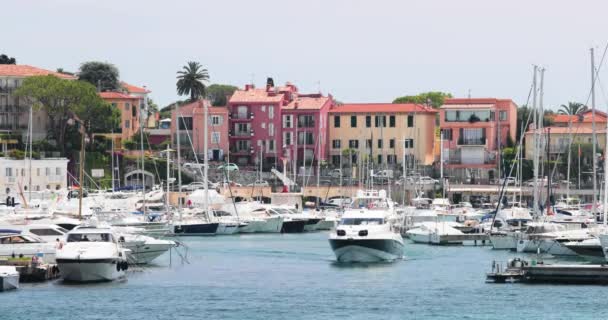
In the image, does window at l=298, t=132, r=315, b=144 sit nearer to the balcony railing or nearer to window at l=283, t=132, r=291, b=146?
window at l=283, t=132, r=291, b=146

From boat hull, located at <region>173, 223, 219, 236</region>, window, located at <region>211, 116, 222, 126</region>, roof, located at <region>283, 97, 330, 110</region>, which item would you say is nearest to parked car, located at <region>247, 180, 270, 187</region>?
window, located at <region>211, 116, 222, 126</region>

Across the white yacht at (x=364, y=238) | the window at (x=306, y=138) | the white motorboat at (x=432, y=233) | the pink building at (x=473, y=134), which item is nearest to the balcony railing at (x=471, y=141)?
the pink building at (x=473, y=134)

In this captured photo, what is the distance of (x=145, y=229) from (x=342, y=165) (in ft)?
215

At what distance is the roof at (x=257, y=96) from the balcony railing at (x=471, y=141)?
19186mm

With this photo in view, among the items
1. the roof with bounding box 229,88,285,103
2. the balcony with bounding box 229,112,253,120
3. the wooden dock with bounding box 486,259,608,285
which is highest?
the roof with bounding box 229,88,285,103

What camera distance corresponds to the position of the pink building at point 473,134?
15575 centimetres

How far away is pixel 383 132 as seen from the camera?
522ft

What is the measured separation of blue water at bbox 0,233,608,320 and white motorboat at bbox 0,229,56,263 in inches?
155

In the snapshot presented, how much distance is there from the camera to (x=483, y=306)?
60750mm

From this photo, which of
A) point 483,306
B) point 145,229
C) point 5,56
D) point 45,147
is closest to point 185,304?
point 483,306

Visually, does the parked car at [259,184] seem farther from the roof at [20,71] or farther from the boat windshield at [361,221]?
the boat windshield at [361,221]

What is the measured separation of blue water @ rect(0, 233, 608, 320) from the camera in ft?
192

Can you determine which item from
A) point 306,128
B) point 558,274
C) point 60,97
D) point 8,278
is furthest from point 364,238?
point 306,128

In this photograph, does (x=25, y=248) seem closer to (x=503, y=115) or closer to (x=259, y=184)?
(x=259, y=184)
